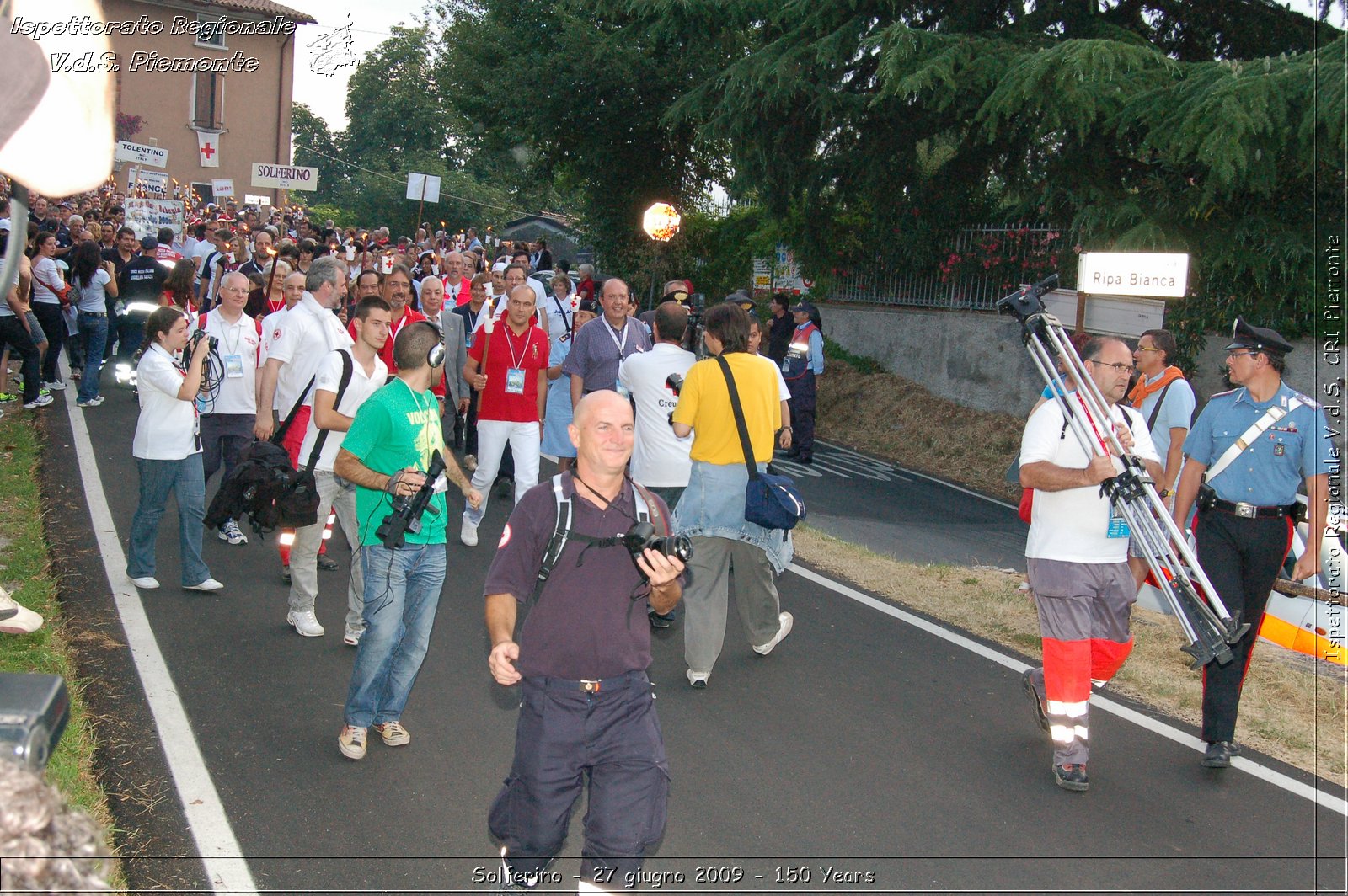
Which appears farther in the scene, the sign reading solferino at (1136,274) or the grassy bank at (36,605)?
the sign reading solferino at (1136,274)

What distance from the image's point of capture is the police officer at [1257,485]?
587 centimetres

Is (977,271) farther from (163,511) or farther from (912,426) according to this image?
(163,511)

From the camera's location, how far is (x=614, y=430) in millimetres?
3820

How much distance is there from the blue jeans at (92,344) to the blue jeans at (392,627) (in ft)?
32.8

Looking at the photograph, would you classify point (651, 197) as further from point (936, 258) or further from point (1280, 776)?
point (1280, 776)

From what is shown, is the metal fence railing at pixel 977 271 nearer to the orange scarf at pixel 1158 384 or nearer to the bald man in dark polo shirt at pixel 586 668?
the orange scarf at pixel 1158 384

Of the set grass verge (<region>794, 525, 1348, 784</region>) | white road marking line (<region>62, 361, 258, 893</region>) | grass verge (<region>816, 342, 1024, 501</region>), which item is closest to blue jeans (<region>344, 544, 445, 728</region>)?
white road marking line (<region>62, 361, 258, 893</region>)

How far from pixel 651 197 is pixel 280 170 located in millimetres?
8222

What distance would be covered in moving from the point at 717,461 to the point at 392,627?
2.02 metres

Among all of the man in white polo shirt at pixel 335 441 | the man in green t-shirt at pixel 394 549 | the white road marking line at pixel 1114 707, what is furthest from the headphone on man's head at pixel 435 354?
the white road marking line at pixel 1114 707

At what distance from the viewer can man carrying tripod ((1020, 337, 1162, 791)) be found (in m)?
5.43

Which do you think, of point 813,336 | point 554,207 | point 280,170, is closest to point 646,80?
point 280,170

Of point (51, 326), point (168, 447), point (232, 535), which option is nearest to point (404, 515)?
point (168, 447)

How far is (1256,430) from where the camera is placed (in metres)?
5.89
